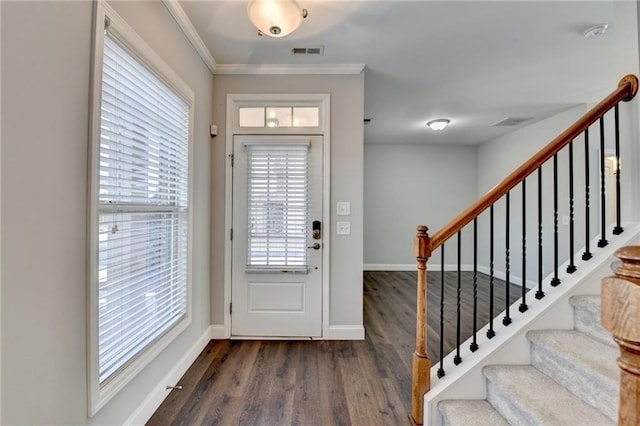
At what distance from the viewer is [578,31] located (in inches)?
90.9

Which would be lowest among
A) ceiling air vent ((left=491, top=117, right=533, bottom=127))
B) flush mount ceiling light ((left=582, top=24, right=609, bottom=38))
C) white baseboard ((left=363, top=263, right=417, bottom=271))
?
white baseboard ((left=363, top=263, right=417, bottom=271))

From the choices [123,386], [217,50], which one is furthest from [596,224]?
[123,386]

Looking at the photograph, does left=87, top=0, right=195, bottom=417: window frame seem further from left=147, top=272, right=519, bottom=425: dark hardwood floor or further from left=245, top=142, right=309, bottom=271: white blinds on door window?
left=245, top=142, right=309, bottom=271: white blinds on door window

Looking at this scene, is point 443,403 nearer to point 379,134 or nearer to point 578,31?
point 578,31

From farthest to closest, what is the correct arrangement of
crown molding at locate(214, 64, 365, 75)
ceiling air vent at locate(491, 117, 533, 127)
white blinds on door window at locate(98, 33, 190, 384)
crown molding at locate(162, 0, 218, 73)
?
ceiling air vent at locate(491, 117, 533, 127)
crown molding at locate(214, 64, 365, 75)
crown molding at locate(162, 0, 218, 73)
white blinds on door window at locate(98, 33, 190, 384)

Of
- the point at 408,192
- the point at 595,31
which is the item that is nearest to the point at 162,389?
the point at 595,31

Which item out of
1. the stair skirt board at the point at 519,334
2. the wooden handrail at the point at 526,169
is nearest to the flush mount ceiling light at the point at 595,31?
the wooden handrail at the point at 526,169

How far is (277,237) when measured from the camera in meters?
2.82

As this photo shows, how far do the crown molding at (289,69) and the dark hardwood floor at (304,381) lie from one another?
2629 millimetres

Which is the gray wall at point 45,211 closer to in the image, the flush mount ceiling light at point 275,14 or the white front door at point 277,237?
the flush mount ceiling light at point 275,14

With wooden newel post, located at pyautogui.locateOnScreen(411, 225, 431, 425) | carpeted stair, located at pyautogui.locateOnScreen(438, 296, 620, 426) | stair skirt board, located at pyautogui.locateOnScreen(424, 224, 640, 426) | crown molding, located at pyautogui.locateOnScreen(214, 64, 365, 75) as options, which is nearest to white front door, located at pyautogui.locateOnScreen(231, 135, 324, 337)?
crown molding, located at pyautogui.locateOnScreen(214, 64, 365, 75)

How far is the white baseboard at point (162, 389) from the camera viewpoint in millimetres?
1648

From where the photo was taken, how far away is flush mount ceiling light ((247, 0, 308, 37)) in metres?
1.73

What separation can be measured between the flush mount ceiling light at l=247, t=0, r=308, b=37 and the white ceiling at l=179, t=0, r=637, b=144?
0.29 metres
